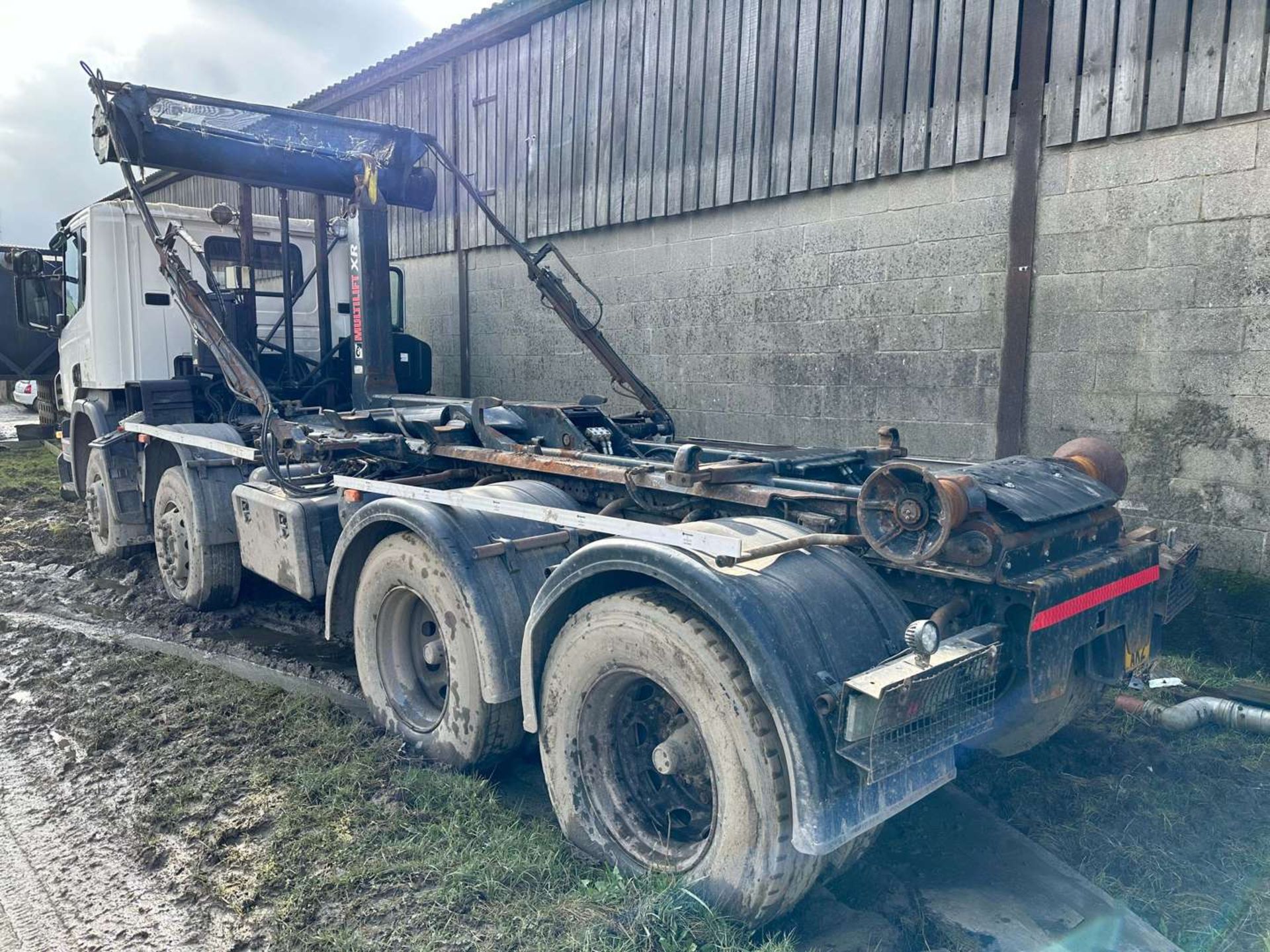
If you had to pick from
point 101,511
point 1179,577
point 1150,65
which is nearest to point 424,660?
point 1179,577

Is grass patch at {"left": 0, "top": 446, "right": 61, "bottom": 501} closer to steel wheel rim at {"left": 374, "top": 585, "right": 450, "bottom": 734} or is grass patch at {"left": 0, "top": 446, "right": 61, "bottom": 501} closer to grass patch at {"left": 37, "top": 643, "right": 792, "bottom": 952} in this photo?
grass patch at {"left": 37, "top": 643, "right": 792, "bottom": 952}

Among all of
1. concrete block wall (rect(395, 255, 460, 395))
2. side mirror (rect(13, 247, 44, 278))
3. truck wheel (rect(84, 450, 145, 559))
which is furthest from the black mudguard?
concrete block wall (rect(395, 255, 460, 395))

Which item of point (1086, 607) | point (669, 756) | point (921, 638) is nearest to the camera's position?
point (921, 638)

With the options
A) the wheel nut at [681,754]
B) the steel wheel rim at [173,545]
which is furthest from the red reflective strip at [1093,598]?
the steel wheel rim at [173,545]

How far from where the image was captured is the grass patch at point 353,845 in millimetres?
2861

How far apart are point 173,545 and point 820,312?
5402mm

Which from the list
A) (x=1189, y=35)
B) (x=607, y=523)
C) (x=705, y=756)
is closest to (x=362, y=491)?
(x=607, y=523)

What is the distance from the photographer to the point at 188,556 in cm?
689

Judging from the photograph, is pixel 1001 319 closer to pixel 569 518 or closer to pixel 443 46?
pixel 569 518

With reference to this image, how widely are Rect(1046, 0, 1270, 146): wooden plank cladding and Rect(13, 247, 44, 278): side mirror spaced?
8396 millimetres

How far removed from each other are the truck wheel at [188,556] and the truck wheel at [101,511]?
0.92m

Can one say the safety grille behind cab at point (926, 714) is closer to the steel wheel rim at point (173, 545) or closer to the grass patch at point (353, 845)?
the grass patch at point (353, 845)

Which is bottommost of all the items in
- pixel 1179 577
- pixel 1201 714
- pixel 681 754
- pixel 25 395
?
pixel 1201 714

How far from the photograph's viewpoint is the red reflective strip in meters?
3.02
